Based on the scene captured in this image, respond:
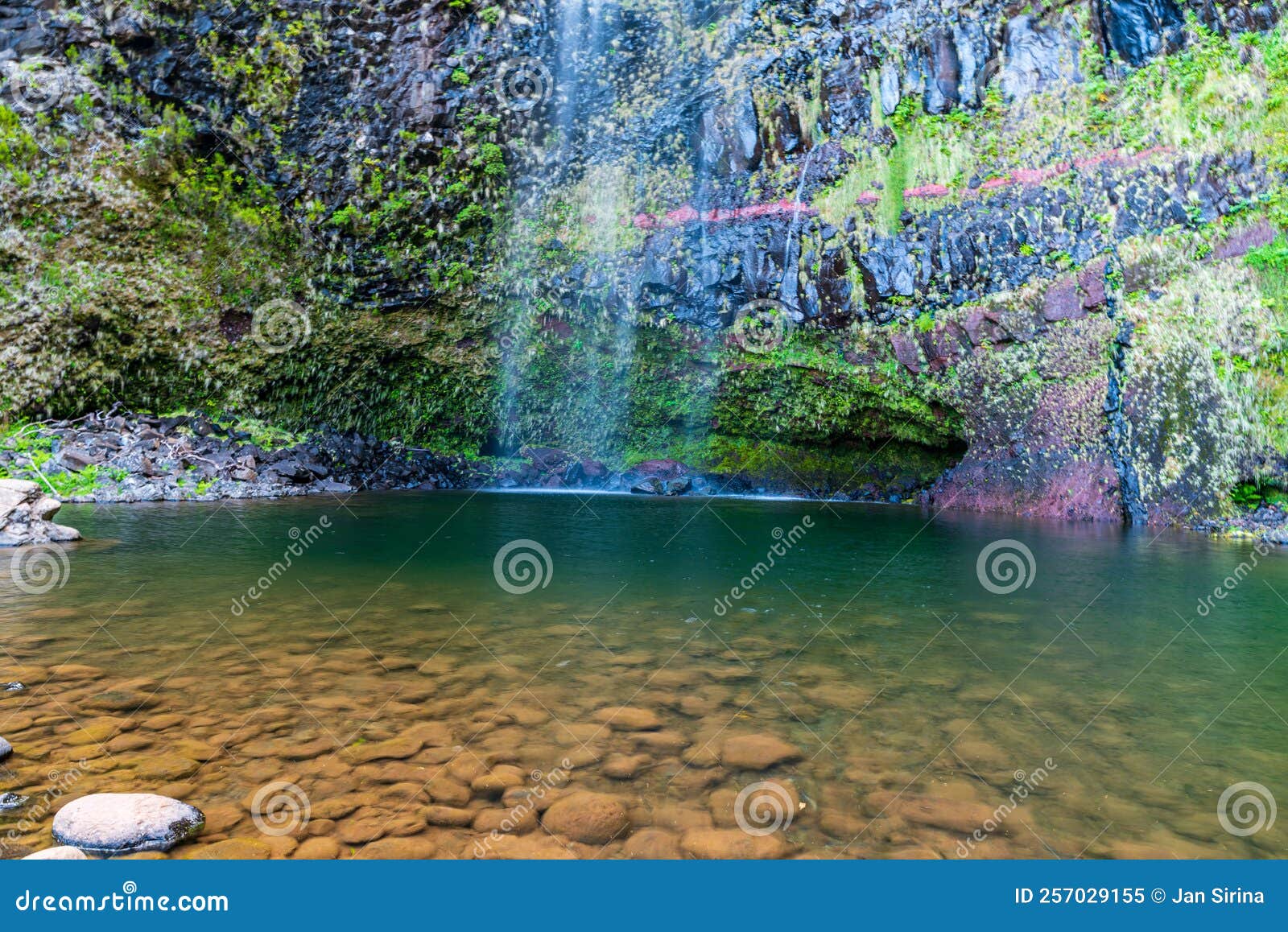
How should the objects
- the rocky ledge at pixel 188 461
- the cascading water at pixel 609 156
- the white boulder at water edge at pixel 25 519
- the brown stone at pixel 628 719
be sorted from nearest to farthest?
the brown stone at pixel 628 719 → the white boulder at water edge at pixel 25 519 → the rocky ledge at pixel 188 461 → the cascading water at pixel 609 156

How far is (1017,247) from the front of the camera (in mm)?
15953

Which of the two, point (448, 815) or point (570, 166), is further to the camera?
point (570, 166)

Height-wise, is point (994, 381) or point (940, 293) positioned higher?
point (940, 293)

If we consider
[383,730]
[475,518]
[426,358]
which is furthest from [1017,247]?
[383,730]

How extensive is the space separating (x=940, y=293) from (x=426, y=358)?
1340cm

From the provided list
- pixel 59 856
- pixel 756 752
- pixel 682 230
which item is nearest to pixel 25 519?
pixel 59 856

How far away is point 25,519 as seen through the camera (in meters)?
8.92

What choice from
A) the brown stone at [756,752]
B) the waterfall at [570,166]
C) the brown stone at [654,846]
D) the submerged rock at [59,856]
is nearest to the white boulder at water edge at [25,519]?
the submerged rock at [59,856]

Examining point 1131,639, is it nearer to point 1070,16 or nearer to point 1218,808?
point 1218,808

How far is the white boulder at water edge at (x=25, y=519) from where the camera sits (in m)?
8.72

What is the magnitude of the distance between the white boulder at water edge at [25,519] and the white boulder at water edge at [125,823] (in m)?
8.16

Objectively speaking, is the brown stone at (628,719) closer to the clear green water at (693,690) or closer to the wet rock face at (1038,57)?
the clear green water at (693,690)

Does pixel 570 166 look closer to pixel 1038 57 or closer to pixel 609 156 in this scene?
pixel 609 156

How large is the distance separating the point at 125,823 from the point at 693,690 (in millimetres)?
2586
